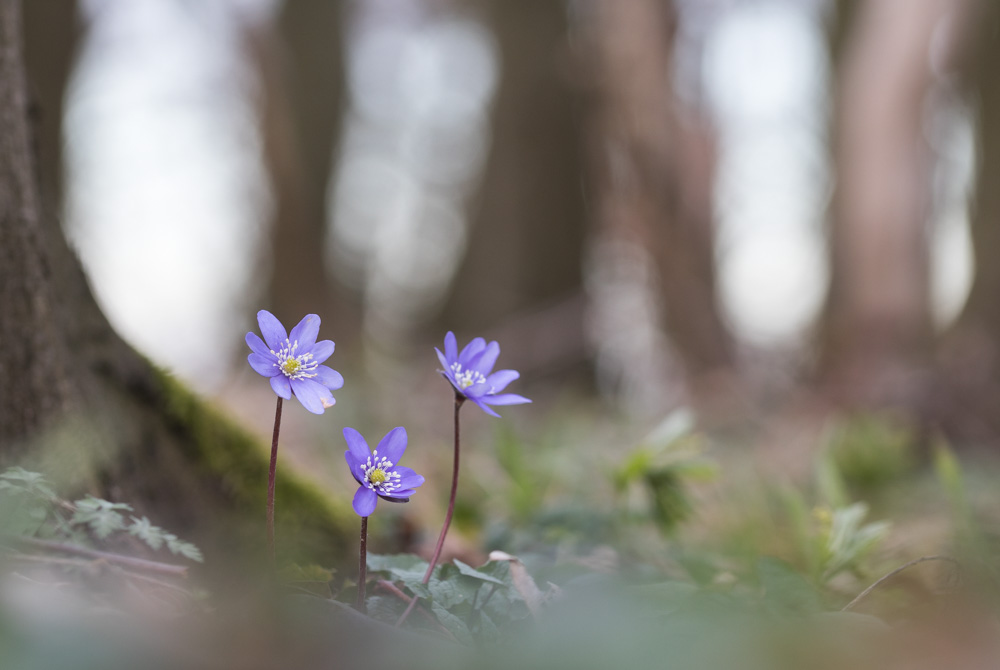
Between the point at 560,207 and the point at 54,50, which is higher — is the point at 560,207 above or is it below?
above

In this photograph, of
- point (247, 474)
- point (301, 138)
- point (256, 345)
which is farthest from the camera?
point (301, 138)

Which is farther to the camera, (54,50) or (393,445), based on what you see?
(54,50)

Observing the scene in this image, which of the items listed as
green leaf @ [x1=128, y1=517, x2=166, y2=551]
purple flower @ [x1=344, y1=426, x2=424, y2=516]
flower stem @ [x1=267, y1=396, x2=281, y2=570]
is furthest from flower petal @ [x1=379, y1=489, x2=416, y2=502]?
green leaf @ [x1=128, y1=517, x2=166, y2=551]

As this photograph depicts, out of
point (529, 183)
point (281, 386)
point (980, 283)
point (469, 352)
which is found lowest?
point (281, 386)

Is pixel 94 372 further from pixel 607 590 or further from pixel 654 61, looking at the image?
pixel 654 61

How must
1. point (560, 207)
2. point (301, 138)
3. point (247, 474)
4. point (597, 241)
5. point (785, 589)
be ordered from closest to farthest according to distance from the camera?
point (785, 589)
point (247, 474)
point (597, 241)
point (560, 207)
point (301, 138)

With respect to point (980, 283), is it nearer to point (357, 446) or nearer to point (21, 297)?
point (357, 446)

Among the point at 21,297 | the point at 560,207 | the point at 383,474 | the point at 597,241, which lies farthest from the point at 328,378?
the point at 560,207

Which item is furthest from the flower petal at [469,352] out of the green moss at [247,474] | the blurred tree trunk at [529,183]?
the blurred tree trunk at [529,183]
